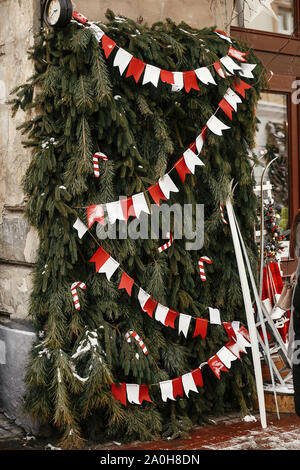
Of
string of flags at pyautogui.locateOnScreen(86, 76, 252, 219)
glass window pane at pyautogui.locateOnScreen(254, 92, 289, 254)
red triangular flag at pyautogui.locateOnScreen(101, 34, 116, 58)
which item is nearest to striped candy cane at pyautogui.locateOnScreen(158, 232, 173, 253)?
string of flags at pyautogui.locateOnScreen(86, 76, 252, 219)

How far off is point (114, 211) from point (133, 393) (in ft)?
4.56

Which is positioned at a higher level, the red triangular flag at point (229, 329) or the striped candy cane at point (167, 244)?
the striped candy cane at point (167, 244)

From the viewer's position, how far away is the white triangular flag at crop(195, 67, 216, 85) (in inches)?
203

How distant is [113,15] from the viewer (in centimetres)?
516

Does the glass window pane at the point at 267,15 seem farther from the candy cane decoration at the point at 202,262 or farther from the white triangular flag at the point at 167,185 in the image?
the candy cane decoration at the point at 202,262

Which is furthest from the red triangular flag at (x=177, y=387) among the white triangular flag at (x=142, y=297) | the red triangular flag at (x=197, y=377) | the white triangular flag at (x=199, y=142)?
the white triangular flag at (x=199, y=142)

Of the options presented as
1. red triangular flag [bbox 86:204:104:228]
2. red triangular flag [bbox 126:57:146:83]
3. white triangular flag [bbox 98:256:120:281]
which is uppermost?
red triangular flag [bbox 126:57:146:83]

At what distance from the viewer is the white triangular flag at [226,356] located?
5.39 m

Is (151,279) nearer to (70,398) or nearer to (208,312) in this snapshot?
(208,312)

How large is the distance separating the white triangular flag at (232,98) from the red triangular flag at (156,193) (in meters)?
0.94

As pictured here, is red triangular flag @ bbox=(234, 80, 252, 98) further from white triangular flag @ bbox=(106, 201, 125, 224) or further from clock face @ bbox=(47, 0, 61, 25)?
clock face @ bbox=(47, 0, 61, 25)

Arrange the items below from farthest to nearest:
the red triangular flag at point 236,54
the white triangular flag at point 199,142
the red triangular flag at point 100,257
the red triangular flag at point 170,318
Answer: the red triangular flag at point 236,54
the white triangular flag at point 199,142
the red triangular flag at point 170,318
the red triangular flag at point 100,257

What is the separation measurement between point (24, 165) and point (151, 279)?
4.43ft

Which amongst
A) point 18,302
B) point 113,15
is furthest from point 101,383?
point 113,15
